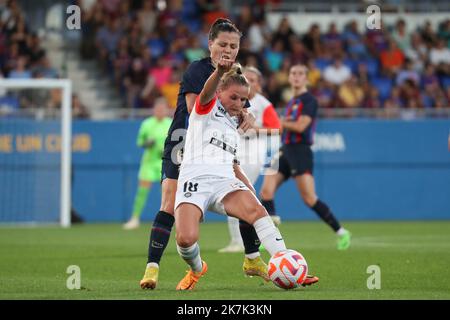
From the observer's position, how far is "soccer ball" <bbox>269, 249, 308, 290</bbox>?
8664mm

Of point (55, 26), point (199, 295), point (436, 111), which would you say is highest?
point (55, 26)

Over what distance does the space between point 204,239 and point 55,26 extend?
357 inches

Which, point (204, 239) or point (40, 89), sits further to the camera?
point (40, 89)

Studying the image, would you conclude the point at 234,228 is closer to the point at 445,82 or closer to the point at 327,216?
the point at 327,216

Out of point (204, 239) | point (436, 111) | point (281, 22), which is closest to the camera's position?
point (204, 239)

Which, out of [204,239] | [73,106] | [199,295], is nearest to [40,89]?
[73,106]

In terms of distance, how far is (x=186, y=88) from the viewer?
373 inches

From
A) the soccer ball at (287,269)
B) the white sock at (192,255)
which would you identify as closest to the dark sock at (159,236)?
the white sock at (192,255)

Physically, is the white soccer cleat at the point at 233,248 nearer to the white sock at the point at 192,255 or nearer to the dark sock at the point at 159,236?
the dark sock at the point at 159,236

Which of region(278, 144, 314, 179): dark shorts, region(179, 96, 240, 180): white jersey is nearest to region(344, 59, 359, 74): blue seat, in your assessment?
region(278, 144, 314, 179): dark shorts

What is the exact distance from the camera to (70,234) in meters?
18.1

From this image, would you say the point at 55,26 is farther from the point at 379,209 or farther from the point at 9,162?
the point at 379,209

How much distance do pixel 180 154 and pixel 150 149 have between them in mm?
10539

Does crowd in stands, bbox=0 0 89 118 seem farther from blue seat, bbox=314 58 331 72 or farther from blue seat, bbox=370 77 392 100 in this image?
blue seat, bbox=370 77 392 100
